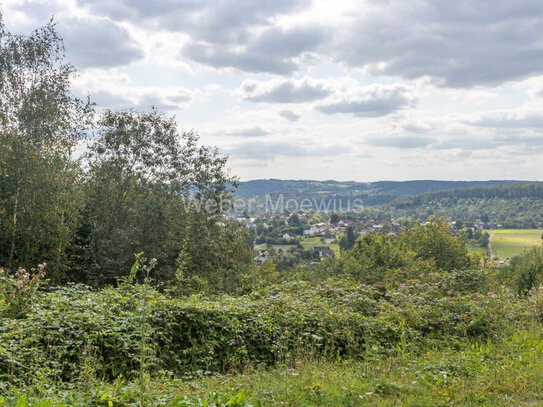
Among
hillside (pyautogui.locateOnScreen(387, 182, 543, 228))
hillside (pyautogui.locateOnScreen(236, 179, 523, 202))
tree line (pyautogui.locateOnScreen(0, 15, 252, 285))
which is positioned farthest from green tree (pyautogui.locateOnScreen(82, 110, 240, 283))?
hillside (pyautogui.locateOnScreen(236, 179, 523, 202))

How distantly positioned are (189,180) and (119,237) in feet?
12.6

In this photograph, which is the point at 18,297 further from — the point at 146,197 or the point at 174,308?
the point at 146,197

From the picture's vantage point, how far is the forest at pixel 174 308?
4.51 m

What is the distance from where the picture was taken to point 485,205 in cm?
12394

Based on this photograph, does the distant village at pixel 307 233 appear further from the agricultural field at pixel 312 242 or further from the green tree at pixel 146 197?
the green tree at pixel 146 197

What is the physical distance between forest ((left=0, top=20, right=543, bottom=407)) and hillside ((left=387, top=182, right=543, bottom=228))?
93.3 meters

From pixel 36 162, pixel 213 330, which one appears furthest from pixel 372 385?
pixel 36 162

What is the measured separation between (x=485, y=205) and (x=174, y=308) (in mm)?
136268

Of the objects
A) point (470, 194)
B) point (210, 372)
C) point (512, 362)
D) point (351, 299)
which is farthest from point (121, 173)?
point (470, 194)

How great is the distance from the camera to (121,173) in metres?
15.3

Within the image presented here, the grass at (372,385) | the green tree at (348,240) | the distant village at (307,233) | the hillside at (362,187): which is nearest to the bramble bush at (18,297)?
the grass at (372,385)

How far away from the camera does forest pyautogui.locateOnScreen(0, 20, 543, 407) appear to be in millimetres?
4512

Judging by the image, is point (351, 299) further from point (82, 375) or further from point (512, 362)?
point (82, 375)

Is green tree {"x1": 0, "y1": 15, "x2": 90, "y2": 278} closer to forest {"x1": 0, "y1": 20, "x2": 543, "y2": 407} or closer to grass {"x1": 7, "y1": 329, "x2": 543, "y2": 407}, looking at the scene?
forest {"x1": 0, "y1": 20, "x2": 543, "y2": 407}
